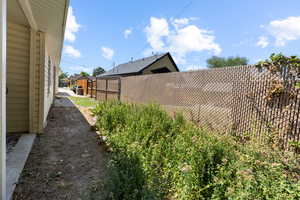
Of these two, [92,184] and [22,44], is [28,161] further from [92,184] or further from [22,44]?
[22,44]

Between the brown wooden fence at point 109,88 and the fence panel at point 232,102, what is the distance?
14.3 feet

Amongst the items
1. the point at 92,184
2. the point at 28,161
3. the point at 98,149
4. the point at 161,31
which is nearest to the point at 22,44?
the point at 28,161

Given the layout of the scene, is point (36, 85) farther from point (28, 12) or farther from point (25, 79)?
point (28, 12)

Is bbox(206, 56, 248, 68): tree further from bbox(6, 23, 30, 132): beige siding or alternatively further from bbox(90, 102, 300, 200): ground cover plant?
bbox(6, 23, 30, 132): beige siding

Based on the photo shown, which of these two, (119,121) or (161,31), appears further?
(161,31)

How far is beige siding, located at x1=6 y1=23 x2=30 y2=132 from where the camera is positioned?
3588 mm

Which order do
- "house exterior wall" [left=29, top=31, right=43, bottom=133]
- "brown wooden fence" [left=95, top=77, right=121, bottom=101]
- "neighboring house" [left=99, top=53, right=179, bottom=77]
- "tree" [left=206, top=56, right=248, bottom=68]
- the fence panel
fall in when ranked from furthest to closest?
"tree" [left=206, top=56, right=248, bottom=68] < "neighboring house" [left=99, top=53, right=179, bottom=77] < "brown wooden fence" [left=95, top=77, right=121, bottom=101] < "house exterior wall" [left=29, top=31, right=43, bottom=133] < the fence panel

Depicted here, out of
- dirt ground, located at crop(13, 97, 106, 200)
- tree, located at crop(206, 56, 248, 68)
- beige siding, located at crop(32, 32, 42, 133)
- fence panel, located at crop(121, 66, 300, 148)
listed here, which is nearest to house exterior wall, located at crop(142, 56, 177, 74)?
fence panel, located at crop(121, 66, 300, 148)

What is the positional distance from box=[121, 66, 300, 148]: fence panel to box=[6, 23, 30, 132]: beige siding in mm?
4101

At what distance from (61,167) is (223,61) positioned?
38800 mm

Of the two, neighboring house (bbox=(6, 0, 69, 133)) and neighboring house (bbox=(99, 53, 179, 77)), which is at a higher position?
neighboring house (bbox=(99, 53, 179, 77))

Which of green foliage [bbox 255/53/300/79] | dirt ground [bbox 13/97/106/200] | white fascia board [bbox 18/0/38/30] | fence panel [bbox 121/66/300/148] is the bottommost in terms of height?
dirt ground [bbox 13/97/106/200]

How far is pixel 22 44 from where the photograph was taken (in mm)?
3695

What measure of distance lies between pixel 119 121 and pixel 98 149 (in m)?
1.06
